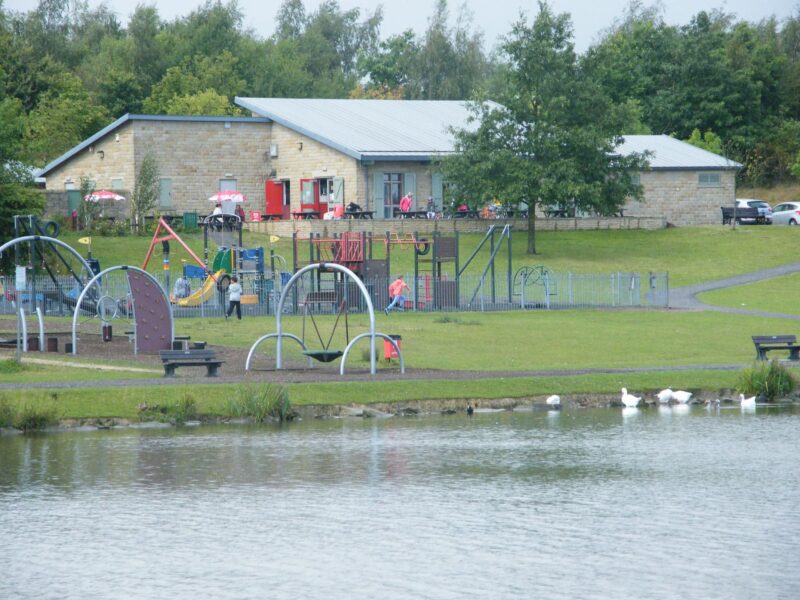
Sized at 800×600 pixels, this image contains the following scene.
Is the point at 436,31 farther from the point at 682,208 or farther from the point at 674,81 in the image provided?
the point at 682,208

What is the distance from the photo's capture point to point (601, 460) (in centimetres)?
2525

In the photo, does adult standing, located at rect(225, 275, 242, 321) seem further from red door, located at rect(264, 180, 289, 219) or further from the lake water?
red door, located at rect(264, 180, 289, 219)

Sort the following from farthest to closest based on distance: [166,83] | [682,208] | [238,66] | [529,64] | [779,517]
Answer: [238,66] < [166,83] < [682,208] < [529,64] < [779,517]

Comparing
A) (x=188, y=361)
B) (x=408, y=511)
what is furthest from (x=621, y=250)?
(x=408, y=511)

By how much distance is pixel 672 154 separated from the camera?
3396 inches

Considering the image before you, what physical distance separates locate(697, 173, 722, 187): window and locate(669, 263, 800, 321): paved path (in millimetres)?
15147

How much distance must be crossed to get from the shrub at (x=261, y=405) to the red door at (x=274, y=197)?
4829 cm

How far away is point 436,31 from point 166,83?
31.3 metres

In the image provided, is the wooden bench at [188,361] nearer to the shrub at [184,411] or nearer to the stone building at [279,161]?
the shrub at [184,411]

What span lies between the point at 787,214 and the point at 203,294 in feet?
148

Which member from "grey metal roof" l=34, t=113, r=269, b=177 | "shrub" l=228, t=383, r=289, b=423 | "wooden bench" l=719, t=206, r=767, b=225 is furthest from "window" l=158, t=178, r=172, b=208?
"shrub" l=228, t=383, r=289, b=423

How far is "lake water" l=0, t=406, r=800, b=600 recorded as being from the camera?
17375 mm

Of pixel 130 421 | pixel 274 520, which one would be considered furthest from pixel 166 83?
pixel 274 520

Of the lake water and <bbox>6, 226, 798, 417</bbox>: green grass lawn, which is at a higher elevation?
<bbox>6, 226, 798, 417</bbox>: green grass lawn
